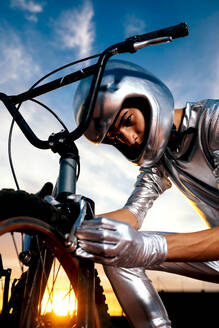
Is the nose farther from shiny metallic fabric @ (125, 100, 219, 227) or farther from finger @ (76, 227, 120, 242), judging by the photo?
finger @ (76, 227, 120, 242)

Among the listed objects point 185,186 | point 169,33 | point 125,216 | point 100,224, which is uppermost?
point 169,33

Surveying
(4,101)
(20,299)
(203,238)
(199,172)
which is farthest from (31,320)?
(199,172)

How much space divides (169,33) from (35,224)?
105cm

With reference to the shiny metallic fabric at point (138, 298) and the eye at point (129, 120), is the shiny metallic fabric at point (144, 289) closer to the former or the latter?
the shiny metallic fabric at point (138, 298)

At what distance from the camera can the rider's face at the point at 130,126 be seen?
6.16 feet

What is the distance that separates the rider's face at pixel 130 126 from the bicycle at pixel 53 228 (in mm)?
557

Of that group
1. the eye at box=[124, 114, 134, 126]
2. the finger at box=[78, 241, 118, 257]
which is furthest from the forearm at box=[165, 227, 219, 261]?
the eye at box=[124, 114, 134, 126]

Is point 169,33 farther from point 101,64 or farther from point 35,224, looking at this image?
point 35,224

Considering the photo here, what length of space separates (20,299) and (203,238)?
3.01ft

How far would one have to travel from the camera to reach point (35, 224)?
38.7 inches

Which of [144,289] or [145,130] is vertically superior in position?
[145,130]

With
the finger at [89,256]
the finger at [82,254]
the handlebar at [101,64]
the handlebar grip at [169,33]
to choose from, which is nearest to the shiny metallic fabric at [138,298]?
the finger at [89,256]

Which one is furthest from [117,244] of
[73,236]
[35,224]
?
[35,224]

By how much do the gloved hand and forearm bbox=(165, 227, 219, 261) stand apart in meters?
0.05
